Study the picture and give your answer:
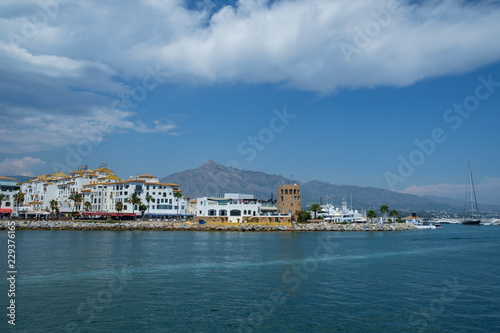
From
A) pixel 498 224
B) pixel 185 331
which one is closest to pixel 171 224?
pixel 185 331

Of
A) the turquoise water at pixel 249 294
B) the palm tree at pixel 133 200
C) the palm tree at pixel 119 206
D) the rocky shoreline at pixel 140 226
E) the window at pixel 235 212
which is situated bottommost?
the turquoise water at pixel 249 294

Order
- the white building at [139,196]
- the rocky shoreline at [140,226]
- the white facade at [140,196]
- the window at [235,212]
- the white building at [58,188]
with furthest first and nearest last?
the white building at [58,188] < the white facade at [140,196] < the white building at [139,196] < the window at [235,212] < the rocky shoreline at [140,226]

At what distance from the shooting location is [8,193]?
10869 cm

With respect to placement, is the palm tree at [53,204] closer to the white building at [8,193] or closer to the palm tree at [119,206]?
the white building at [8,193]

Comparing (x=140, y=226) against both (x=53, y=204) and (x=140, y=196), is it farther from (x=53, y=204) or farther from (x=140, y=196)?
(x=53, y=204)

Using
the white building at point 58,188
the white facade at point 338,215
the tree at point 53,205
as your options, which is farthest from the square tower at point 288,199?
the tree at point 53,205

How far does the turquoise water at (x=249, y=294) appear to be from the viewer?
1766cm

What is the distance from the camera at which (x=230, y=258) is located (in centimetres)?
3775

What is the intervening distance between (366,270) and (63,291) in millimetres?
23213

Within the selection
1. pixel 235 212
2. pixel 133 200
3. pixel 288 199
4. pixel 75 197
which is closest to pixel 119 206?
pixel 133 200

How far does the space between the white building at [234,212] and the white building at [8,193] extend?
5631 cm

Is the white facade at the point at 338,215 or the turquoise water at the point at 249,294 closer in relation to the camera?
the turquoise water at the point at 249,294

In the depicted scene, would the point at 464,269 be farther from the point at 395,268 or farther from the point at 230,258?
the point at 230,258

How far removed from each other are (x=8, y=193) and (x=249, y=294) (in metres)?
111
